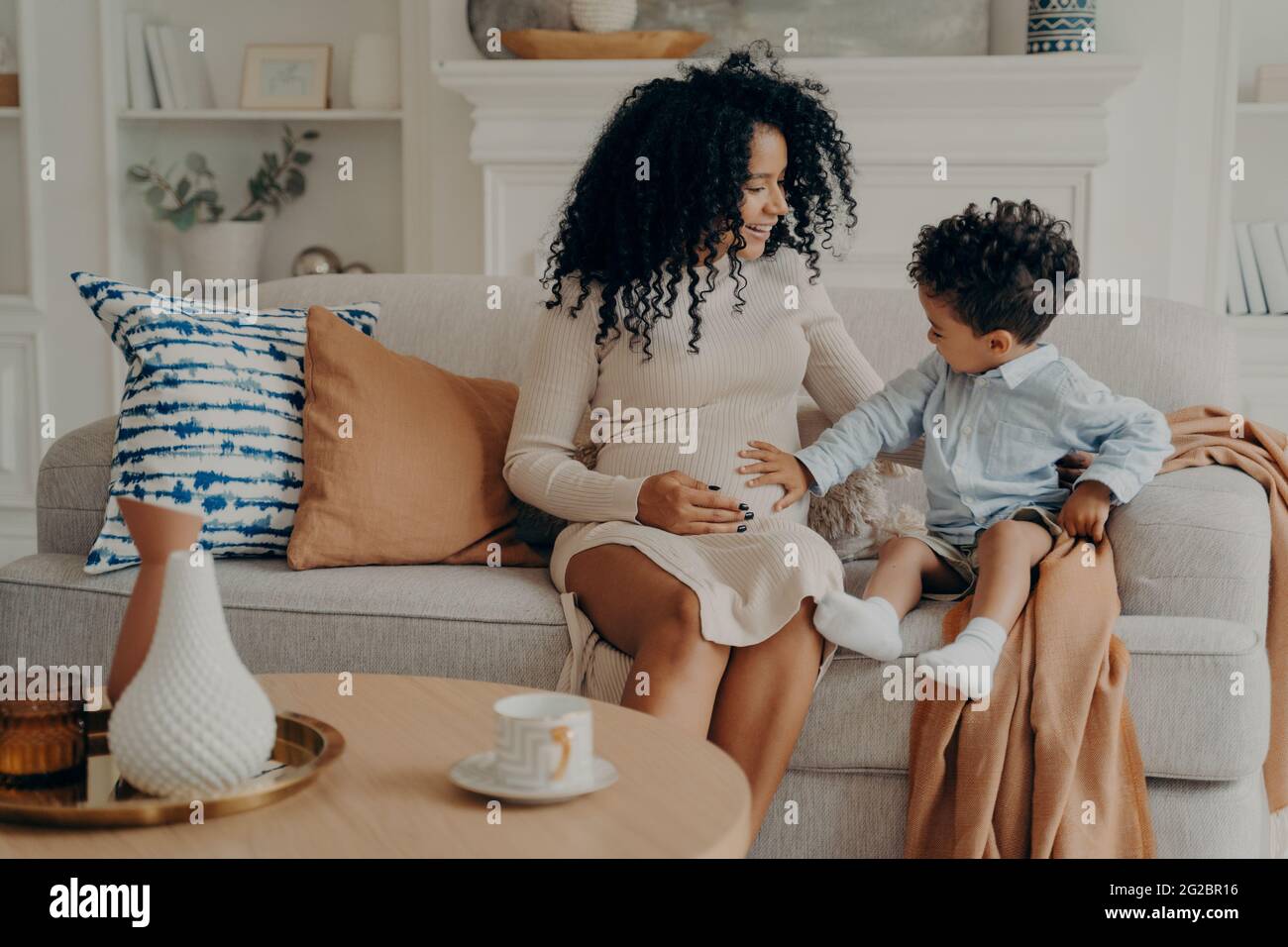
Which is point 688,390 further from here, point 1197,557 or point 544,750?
point 544,750

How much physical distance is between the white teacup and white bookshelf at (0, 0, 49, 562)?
327cm

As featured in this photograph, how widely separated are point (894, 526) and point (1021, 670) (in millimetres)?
481

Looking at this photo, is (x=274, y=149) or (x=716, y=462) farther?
(x=274, y=149)

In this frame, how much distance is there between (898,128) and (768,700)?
2.13 meters

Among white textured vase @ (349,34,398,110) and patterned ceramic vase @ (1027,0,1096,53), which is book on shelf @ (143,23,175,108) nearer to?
white textured vase @ (349,34,398,110)

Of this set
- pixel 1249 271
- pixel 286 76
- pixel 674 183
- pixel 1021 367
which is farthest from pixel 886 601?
pixel 286 76

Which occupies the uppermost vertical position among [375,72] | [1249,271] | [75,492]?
[375,72]

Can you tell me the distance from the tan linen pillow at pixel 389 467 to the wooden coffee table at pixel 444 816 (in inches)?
29.4

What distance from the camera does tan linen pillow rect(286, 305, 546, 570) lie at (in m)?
1.94

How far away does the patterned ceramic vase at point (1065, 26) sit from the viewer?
323cm

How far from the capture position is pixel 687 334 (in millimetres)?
1957

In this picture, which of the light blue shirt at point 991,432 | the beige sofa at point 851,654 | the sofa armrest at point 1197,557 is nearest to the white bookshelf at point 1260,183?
the beige sofa at point 851,654

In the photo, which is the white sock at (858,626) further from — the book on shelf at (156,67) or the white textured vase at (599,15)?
the book on shelf at (156,67)

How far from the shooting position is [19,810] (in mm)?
981
